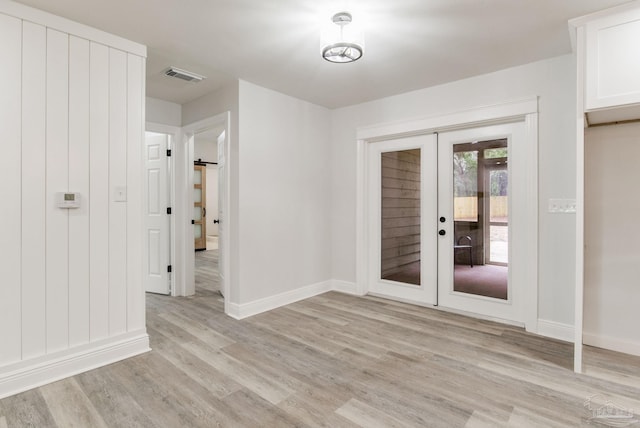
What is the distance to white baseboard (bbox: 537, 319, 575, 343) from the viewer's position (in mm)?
2947

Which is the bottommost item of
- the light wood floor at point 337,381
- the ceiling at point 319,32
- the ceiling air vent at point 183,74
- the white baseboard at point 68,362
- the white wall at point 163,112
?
the light wood floor at point 337,381

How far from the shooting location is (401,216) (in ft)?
13.8

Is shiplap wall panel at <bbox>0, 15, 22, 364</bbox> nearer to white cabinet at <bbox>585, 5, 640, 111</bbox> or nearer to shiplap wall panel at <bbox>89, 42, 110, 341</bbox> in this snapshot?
shiplap wall panel at <bbox>89, 42, 110, 341</bbox>

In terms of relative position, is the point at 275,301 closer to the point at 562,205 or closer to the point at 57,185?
the point at 57,185

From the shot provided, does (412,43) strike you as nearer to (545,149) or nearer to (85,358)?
(545,149)

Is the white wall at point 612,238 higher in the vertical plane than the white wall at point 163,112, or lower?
lower

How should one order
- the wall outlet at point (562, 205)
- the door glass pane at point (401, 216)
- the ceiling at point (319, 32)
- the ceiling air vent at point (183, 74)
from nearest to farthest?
the ceiling at point (319, 32) < the wall outlet at point (562, 205) < the ceiling air vent at point (183, 74) < the door glass pane at point (401, 216)

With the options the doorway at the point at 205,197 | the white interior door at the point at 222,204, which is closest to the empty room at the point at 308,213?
the white interior door at the point at 222,204

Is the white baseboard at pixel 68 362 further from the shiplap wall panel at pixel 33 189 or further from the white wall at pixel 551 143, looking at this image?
the white wall at pixel 551 143

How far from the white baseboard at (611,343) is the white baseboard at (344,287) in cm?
239

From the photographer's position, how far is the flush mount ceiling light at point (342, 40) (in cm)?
229

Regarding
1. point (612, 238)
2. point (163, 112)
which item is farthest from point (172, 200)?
point (612, 238)

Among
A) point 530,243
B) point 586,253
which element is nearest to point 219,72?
point 530,243

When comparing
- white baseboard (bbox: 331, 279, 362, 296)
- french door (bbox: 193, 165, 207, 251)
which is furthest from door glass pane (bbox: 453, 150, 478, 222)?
french door (bbox: 193, 165, 207, 251)
